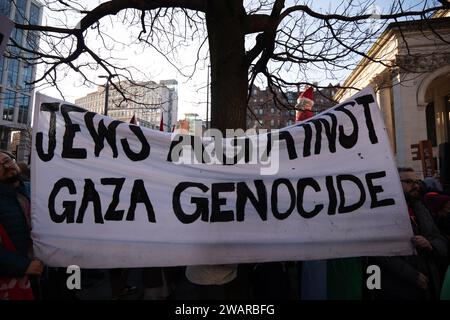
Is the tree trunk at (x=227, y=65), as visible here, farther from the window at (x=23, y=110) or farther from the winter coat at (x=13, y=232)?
the window at (x=23, y=110)

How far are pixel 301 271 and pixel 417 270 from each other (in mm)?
1009

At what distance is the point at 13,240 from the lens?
2.40m

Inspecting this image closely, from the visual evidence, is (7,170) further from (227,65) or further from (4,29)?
(227,65)

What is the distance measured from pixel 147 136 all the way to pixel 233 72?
1.80m

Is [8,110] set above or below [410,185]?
above

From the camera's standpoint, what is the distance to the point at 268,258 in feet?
8.30

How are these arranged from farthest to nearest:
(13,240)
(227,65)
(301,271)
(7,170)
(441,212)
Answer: (227,65) → (301,271) → (441,212) → (7,170) → (13,240)

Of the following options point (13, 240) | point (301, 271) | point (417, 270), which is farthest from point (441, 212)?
point (13, 240)

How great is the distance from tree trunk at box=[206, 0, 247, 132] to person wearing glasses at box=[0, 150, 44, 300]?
2211 mm

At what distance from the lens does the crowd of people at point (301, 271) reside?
2367mm

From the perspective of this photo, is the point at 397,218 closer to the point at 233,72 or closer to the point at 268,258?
the point at 268,258

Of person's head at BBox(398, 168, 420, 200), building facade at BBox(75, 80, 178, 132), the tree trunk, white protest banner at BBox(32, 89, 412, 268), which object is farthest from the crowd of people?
building facade at BBox(75, 80, 178, 132)

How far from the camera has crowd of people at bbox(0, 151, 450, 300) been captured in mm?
2367
